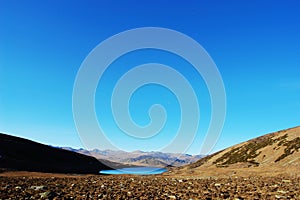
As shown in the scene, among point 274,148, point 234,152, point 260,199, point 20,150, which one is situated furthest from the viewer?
point 20,150

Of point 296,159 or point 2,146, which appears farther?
point 2,146

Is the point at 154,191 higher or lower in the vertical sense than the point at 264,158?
lower

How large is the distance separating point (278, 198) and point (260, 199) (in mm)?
1206

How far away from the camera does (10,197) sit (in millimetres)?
18000

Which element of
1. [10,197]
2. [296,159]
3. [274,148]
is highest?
[274,148]

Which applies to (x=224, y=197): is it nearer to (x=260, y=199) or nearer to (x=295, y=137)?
(x=260, y=199)

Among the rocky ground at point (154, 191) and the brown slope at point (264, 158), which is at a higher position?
the brown slope at point (264, 158)

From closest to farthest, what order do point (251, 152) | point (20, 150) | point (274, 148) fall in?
point (274, 148) < point (251, 152) < point (20, 150)

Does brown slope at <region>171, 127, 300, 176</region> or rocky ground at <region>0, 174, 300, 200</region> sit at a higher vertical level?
brown slope at <region>171, 127, 300, 176</region>

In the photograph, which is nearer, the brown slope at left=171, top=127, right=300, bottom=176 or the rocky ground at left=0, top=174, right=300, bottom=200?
the rocky ground at left=0, top=174, right=300, bottom=200

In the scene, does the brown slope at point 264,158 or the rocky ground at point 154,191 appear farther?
the brown slope at point 264,158

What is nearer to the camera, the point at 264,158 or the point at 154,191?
the point at 154,191

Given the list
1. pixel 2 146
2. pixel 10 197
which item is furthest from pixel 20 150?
pixel 10 197

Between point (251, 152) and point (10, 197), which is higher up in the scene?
point (251, 152)
